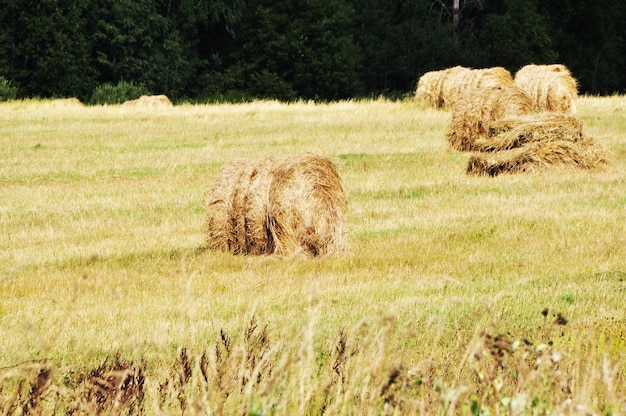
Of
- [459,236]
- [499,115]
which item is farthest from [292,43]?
[459,236]

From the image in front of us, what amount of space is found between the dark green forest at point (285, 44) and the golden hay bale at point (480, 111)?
2974 centimetres

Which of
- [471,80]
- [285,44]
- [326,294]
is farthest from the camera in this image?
[285,44]

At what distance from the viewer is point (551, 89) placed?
28.8m

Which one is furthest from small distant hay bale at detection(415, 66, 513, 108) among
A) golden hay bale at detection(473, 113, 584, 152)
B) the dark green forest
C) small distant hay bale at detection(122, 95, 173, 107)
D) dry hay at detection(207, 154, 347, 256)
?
the dark green forest

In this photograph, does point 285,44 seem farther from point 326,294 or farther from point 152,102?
point 326,294

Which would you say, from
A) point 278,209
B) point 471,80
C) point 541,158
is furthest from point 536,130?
point 471,80

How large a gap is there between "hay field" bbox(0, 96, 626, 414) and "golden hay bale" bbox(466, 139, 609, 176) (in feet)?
1.59

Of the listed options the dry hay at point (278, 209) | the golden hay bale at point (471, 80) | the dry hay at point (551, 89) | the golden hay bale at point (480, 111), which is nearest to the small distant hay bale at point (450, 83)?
the golden hay bale at point (471, 80)

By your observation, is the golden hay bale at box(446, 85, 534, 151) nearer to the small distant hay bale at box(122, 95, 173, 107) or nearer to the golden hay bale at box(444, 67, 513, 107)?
the golden hay bale at box(444, 67, 513, 107)

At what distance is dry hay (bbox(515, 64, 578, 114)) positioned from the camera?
28.6 metres

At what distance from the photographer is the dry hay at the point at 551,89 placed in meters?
28.6

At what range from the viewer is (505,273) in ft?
31.4

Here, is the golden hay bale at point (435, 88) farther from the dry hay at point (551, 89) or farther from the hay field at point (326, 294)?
the hay field at point (326, 294)

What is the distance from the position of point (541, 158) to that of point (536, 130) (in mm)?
546
